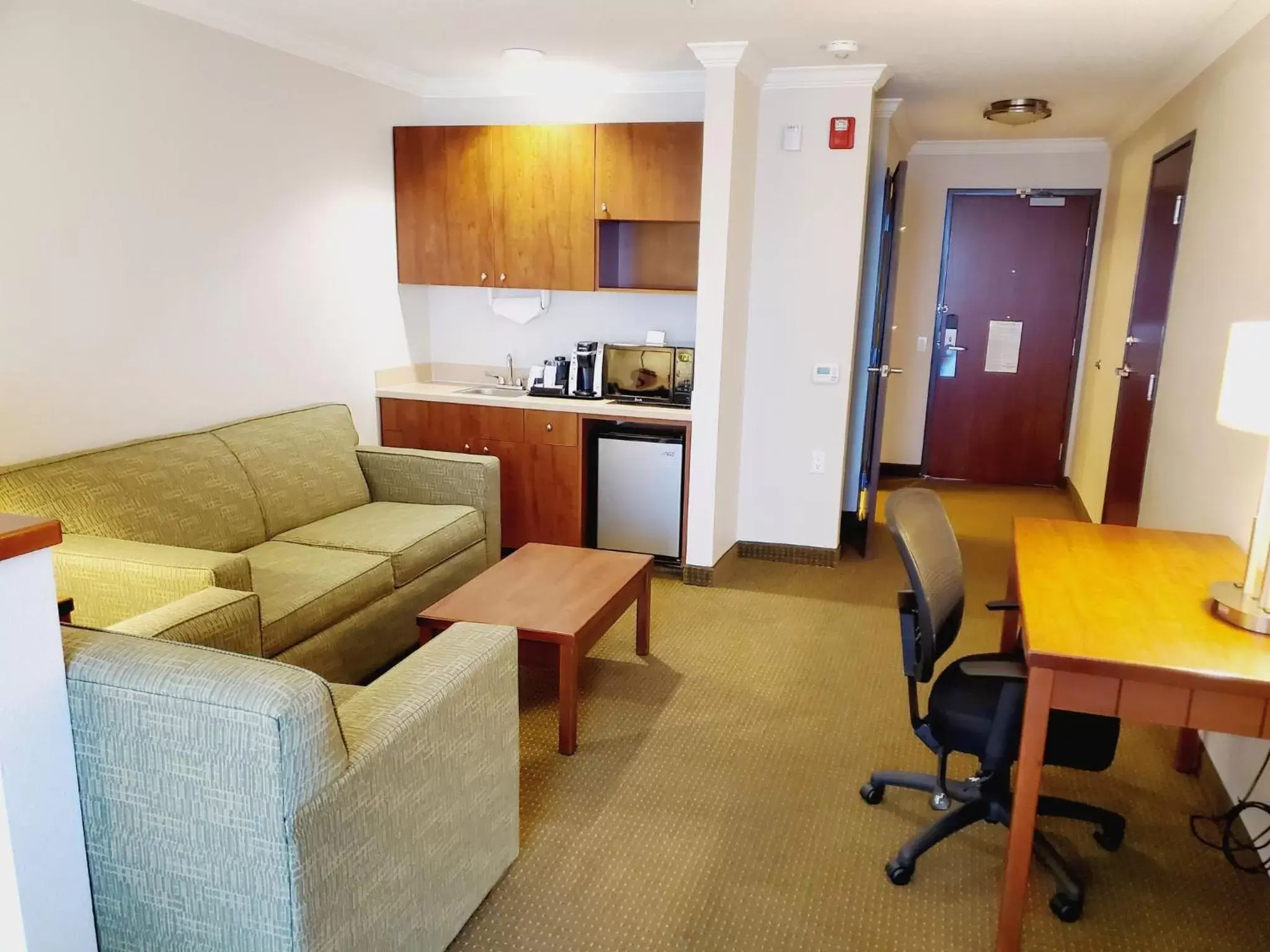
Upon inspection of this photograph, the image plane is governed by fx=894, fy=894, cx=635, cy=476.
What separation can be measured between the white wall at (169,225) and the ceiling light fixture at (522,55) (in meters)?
0.75

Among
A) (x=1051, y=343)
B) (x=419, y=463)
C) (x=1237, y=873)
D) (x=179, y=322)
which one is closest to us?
(x=1237, y=873)

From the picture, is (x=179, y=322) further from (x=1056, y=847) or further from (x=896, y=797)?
(x=1056, y=847)

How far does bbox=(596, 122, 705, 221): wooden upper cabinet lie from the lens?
162 inches

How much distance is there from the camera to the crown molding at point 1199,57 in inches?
114

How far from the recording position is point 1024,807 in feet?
6.08

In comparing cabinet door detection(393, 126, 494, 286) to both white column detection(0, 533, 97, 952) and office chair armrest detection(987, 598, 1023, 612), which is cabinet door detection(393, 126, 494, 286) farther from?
white column detection(0, 533, 97, 952)

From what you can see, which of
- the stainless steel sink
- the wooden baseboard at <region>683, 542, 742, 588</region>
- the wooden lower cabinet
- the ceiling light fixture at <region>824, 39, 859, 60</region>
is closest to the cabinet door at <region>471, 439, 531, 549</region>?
the wooden lower cabinet

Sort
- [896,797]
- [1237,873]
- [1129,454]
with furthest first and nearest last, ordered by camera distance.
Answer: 1. [1129,454]
2. [896,797]
3. [1237,873]

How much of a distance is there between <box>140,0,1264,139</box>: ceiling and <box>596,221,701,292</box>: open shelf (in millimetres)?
737

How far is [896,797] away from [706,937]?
2.73 ft

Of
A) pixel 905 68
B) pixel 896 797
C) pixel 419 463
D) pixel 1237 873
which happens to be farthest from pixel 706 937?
pixel 905 68

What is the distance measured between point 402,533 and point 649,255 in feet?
6.63

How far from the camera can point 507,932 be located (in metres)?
2.00

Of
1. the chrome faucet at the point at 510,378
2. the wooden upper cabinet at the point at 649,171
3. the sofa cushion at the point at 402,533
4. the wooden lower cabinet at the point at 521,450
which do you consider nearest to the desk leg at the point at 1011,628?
the sofa cushion at the point at 402,533
